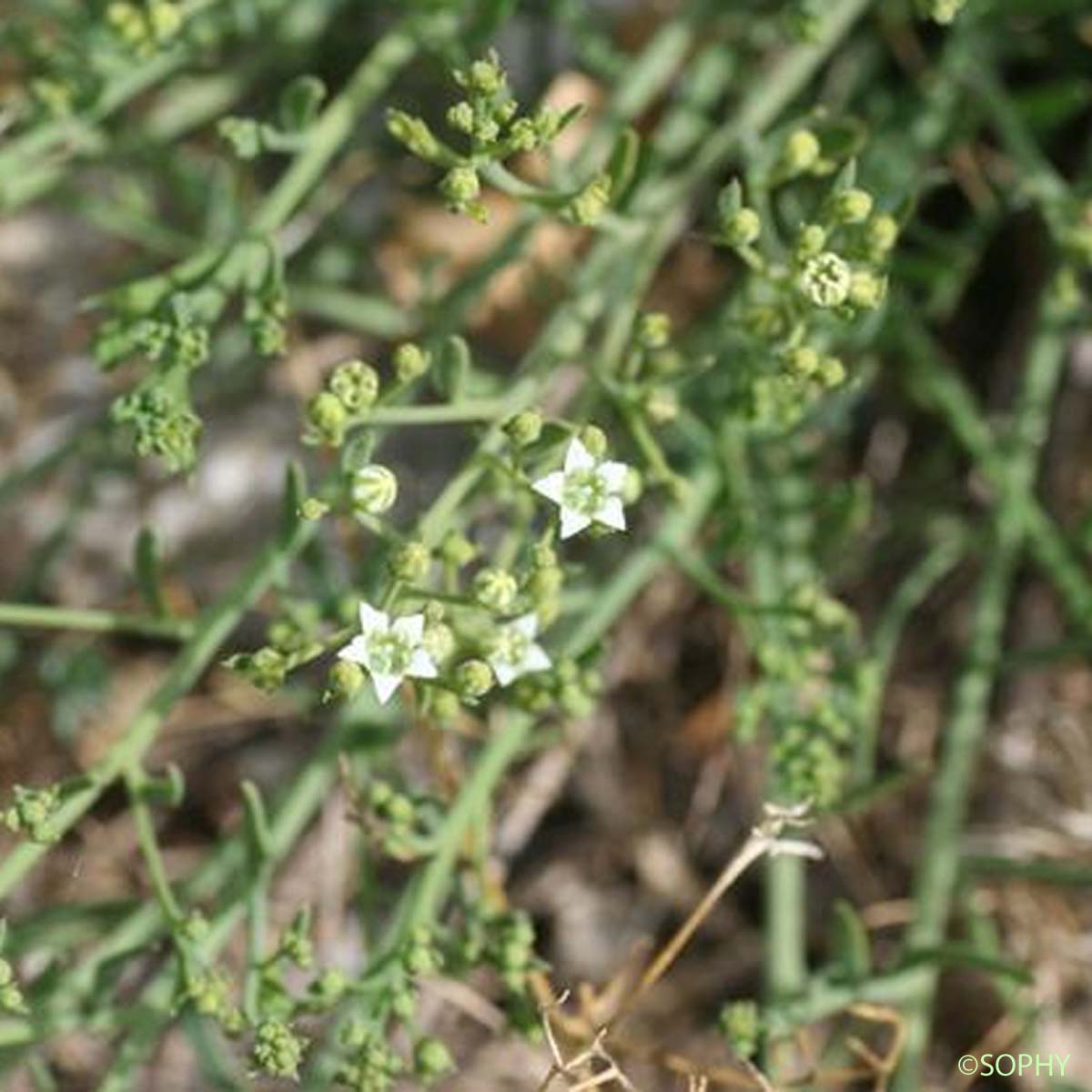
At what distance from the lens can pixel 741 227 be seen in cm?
269

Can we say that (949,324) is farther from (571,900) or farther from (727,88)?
(571,900)

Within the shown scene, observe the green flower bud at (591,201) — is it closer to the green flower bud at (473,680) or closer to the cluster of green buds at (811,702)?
the green flower bud at (473,680)

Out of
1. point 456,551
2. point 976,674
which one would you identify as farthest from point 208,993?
point 976,674

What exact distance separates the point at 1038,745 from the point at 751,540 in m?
1.11

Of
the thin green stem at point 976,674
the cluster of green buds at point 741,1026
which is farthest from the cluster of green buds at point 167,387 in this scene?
the thin green stem at point 976,674

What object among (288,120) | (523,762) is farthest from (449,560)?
(523,762)

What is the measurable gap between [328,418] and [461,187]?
34 cm

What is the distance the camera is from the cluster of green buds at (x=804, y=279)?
105 inches

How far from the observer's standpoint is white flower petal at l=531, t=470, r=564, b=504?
8.41ft

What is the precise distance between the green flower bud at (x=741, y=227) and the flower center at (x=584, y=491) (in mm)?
371

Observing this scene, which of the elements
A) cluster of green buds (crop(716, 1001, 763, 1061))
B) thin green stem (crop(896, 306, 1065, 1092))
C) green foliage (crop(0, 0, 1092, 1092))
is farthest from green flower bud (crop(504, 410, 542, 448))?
thin green stem (crop(896, 306, 1065, 1092))

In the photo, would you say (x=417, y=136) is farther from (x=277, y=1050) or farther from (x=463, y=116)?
(x=277, y=1050)

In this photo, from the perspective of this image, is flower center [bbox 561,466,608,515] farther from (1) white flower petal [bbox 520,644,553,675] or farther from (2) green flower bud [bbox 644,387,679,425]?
(2) green flower bud [bbox 644,387,679,425]

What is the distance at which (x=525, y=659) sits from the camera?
276 centimetres
